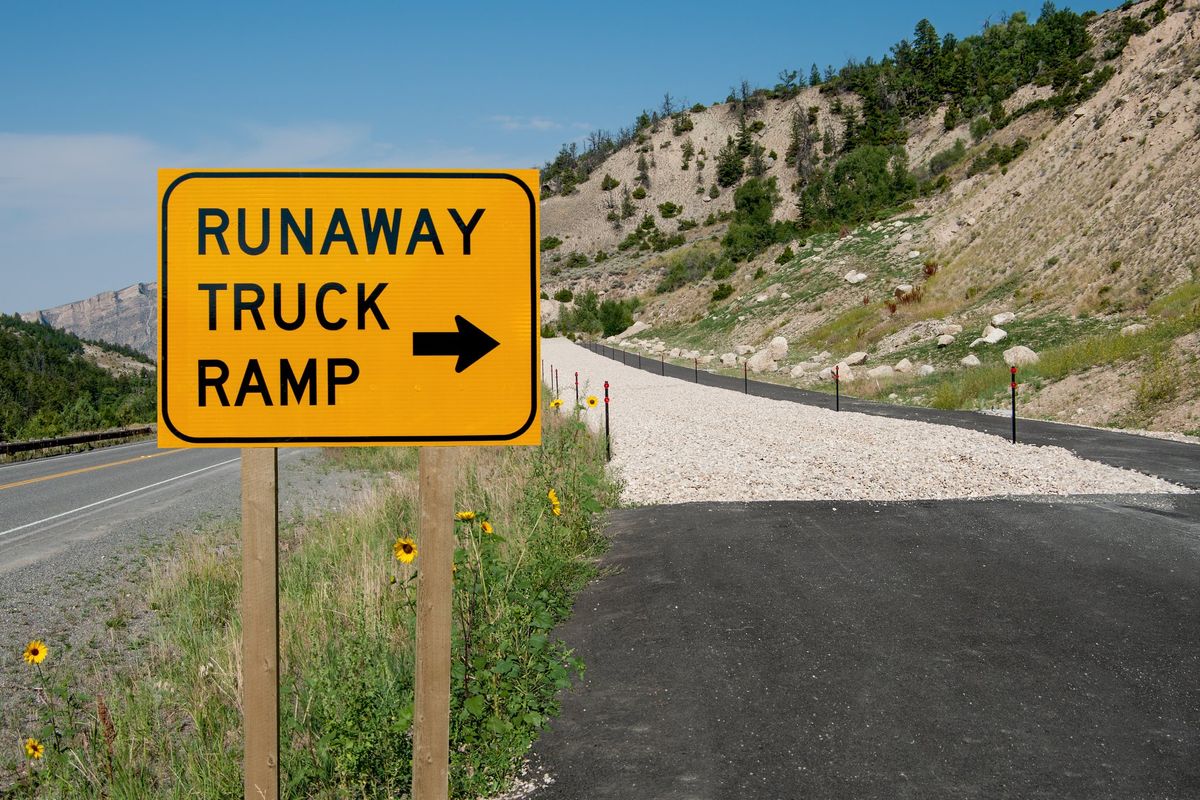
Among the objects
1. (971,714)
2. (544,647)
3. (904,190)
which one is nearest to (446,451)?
(544,647)

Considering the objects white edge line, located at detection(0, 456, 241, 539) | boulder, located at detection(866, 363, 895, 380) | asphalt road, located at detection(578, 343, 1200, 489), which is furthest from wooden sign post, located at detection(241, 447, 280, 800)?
boulder, located at detection(866, 363, 895, 380)

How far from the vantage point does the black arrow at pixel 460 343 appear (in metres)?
2.91

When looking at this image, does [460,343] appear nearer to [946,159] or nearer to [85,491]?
[85,491]

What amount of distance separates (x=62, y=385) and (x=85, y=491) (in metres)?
81.0

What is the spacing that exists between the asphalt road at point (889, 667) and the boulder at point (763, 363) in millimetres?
32020

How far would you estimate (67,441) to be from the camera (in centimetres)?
2642

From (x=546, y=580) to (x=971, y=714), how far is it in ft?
11.1

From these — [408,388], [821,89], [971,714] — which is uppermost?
[821,89]

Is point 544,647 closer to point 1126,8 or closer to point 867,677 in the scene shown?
point 867,677

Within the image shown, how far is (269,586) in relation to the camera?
291cm

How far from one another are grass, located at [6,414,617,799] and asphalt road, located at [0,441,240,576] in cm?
435

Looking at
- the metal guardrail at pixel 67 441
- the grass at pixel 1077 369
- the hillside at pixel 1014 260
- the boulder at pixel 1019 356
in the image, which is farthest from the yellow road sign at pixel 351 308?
the boulder at pixel 1019 356

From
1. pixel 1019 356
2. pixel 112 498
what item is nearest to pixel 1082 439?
pixel 1019 356

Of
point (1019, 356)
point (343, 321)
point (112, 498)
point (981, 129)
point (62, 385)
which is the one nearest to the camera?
point (343, 321)
